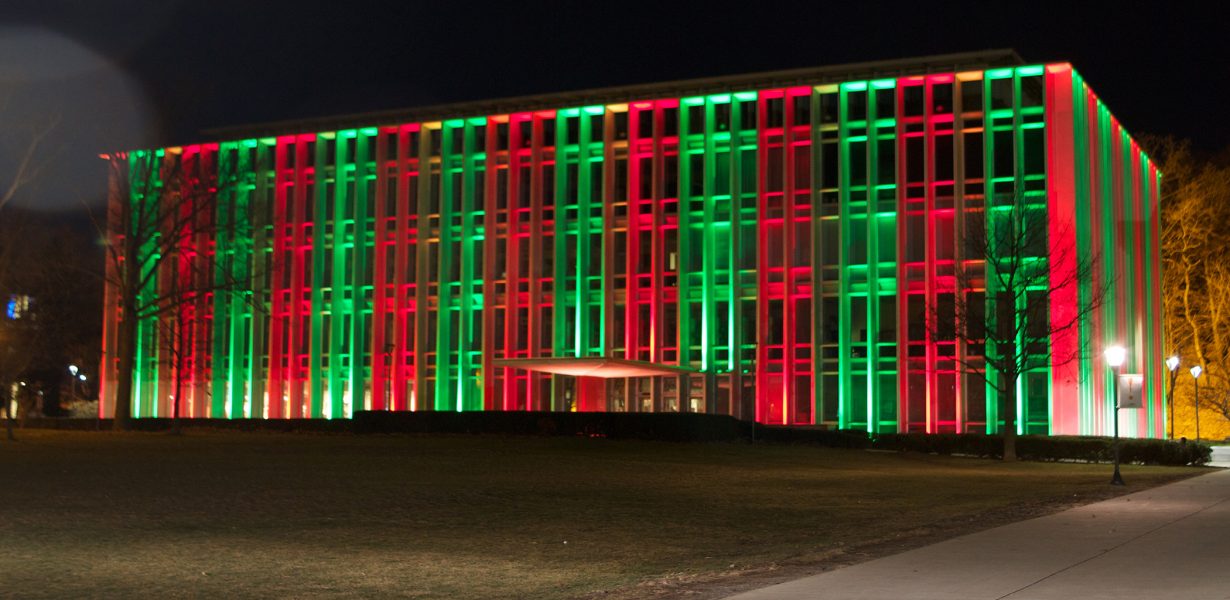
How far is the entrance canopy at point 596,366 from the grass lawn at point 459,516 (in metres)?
10.9

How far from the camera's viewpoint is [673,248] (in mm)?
59562

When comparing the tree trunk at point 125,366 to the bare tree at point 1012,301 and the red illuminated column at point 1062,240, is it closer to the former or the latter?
the bare tree at point 1012,301

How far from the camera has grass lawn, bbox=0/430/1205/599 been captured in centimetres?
1326

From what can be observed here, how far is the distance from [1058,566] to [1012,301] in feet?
102

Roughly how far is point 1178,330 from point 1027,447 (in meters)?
35.1

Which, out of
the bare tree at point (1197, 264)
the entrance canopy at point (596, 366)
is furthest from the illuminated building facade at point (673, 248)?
the bare tree at point (1197, 264)

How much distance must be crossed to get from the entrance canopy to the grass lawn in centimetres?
1086

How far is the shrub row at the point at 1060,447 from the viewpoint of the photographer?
40656mm

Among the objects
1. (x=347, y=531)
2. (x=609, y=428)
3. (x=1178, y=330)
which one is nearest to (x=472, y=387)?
(x=609, y=428)

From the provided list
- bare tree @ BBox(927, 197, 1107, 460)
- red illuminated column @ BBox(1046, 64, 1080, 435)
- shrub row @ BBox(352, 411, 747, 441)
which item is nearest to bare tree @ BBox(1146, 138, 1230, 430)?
bare tree @ BBox(927, 197, 1107, 460)

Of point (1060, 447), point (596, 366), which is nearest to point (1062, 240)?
point (1060, 447)

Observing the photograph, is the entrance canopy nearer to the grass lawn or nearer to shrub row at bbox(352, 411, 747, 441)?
shrub row at bbox(352, 411, 747, 441)

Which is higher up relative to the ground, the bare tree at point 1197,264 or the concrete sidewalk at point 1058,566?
the bare tree at point 1197,264

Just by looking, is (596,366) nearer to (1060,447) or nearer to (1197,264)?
(1060,447)
